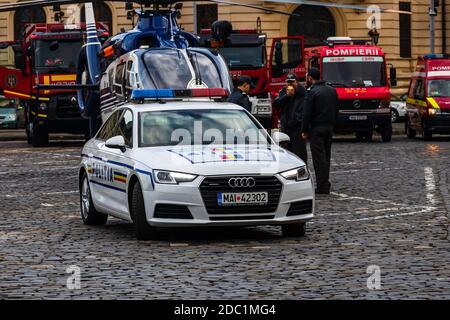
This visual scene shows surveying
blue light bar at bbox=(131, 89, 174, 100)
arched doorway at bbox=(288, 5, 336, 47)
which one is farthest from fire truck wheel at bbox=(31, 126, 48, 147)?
arched doorway at bbox=(288, 5, 336, 47)

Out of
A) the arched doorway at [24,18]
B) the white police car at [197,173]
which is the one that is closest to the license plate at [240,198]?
the white police car at [197,173]

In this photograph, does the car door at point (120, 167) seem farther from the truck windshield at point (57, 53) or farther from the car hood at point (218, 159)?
the truck windshield at point (57, 53)

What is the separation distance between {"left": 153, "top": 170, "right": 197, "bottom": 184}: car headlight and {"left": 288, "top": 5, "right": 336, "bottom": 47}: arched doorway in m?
49.0

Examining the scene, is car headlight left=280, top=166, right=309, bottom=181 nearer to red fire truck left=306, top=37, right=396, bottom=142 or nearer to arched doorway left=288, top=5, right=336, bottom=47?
red fire truck left=306, top=37, right=396, bottom=142

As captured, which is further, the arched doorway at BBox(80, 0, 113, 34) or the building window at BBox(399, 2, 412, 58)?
the building window at BBox(399, 2, 412, 58)

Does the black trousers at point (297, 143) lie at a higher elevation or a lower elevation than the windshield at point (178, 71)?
lower

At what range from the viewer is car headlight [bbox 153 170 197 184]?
14.2m

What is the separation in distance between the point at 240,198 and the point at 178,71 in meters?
10.6

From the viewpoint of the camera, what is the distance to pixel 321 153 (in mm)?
21172

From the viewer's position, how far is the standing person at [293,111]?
21.8 m

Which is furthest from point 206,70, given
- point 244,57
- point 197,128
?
point 244,57

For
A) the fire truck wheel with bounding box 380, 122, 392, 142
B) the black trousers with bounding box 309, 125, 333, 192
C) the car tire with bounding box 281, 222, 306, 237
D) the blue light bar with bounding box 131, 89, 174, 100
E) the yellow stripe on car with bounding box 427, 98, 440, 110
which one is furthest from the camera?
the fire truck wheel with bounding box 380, 122, 392, 142

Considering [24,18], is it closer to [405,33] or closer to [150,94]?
[405,33]

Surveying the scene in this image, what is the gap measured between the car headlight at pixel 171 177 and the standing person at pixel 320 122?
6.95 metres
